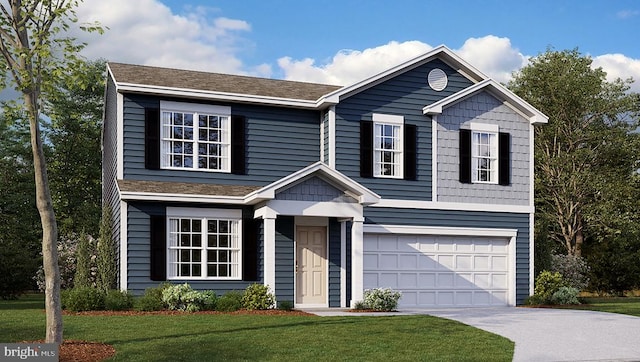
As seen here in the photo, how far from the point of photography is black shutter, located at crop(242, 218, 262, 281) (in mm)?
21047

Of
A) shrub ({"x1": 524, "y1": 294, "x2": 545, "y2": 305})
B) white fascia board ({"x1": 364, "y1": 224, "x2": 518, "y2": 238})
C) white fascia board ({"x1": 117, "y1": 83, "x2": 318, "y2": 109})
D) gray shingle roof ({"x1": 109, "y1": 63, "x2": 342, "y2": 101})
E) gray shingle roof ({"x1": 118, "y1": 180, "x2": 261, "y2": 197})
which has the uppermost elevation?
gray shingle roof ({"x1": 109, "y1": 63, "x2": 342, "y2": 101})

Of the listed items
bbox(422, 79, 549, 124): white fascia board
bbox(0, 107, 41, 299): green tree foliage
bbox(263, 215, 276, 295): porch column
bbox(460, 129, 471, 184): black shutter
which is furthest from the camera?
bbox(0, 107, 41, 299): green tree foliage

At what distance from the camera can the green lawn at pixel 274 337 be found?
12750 millimetres

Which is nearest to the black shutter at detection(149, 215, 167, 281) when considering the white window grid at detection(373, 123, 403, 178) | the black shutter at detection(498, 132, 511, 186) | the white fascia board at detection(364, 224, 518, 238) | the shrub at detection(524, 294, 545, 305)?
the white fascia board at detection(364, 224, 518, 238)

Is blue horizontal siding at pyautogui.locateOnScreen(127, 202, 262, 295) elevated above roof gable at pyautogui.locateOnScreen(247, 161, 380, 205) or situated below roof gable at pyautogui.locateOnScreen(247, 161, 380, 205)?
below

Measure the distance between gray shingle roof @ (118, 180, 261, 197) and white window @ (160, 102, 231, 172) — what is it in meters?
0.55

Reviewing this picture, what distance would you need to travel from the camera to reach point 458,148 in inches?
932

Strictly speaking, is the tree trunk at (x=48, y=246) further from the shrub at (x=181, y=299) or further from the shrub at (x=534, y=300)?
the shrub at (x=534, y=300)

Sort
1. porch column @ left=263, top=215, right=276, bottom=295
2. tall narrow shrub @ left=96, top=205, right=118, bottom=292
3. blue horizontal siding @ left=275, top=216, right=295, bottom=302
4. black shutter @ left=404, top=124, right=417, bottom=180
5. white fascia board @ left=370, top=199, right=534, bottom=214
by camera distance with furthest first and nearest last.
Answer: black shutter @ left=404, top=124, right=417, bottom=180, white fascia board @ left=370, top=199, right=534, bottom=214, blue horizontal siding @ left=275, top=216, right=295, bottom=302, tall narrow shrub @ left=96, top=205, right=118, bottom=292, porch column @ left=263, top=215, right=276, bottom=295

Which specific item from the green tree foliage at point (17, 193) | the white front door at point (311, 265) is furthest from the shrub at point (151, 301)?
the green tree foliage at point (17, 193)

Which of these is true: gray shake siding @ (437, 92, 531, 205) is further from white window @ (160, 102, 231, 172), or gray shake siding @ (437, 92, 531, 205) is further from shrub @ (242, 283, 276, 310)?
shrub @ (242, 283, 276, 310)

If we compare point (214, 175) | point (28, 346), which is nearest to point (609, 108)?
point (214, 175)

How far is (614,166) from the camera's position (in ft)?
121

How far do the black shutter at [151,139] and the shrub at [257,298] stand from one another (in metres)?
4.26
